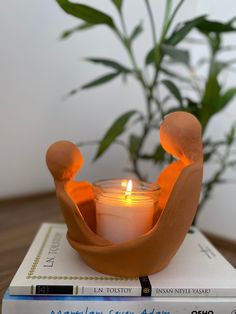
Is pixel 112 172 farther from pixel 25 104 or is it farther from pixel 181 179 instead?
pixel 181 179

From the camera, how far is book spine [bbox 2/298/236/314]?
1.14 feet

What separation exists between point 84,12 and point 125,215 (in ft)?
1.14

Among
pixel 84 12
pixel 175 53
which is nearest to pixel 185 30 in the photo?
pixel 175 53

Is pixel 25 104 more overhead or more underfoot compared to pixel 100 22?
more underfoot

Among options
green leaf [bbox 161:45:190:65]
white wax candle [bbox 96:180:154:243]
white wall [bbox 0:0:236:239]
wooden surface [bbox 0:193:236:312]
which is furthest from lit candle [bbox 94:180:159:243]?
white wall [bbox 0:0:236:239]

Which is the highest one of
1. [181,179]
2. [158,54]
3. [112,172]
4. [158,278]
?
[158,54]

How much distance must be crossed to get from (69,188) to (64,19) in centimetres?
54

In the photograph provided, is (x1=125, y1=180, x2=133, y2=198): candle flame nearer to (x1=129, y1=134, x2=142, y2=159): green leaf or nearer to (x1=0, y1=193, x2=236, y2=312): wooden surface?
(x1=0, y1=193, x2=236, y2=312): wooden surface

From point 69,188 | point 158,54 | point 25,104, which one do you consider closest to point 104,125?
point 25,104

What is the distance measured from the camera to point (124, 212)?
0.40 m

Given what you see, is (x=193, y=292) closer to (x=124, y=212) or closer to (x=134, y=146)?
(x=124, y=212)

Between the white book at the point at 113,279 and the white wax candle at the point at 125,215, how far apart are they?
50 mm

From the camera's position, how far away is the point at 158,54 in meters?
0.63

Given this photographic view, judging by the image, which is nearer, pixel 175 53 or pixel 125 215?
pixel 125 215
